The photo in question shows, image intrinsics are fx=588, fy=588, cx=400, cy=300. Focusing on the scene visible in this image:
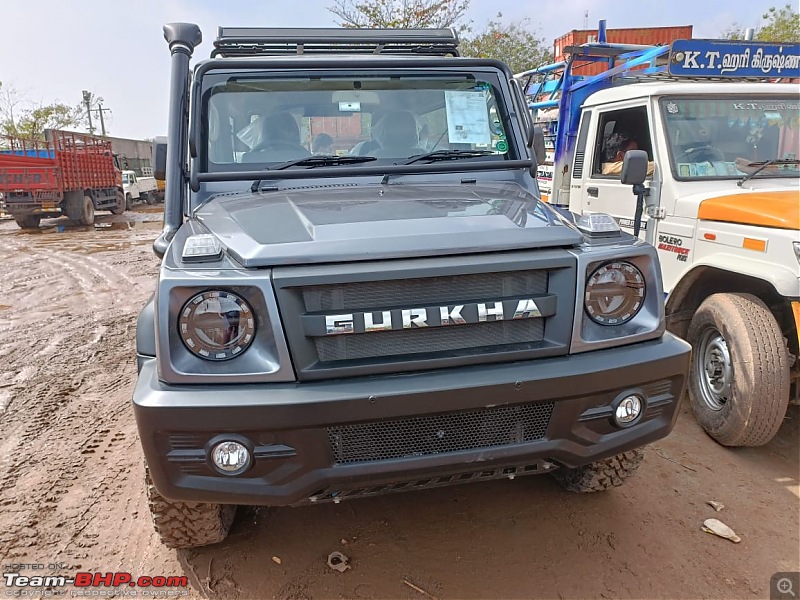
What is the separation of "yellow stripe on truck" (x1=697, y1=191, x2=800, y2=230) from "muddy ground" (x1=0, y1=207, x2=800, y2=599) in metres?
1.39

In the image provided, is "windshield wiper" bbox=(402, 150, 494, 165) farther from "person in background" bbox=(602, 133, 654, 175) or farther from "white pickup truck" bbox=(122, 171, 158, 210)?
"white pickup truck" bbox=(122, 171, 158, 210)

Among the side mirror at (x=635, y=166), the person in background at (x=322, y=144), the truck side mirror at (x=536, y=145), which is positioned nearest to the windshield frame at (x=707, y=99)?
the side mirror at (x=635, y=166)

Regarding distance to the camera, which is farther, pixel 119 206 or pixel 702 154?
pixel 119 206

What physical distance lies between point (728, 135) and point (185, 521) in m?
4.38

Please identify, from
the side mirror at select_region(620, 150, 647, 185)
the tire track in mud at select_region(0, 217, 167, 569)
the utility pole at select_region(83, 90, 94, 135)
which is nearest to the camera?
the tire track in mud at select_region(0, 217, 167, 569)

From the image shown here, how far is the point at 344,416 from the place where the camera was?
1.95 meters

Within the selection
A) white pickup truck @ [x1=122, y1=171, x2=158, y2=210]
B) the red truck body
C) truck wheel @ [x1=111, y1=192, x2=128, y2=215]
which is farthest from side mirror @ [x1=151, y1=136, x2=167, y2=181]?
white pickup truck @ [x1=122, y1=171, x2=158, y2=210]

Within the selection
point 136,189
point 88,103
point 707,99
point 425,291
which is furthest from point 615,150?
point 88,103

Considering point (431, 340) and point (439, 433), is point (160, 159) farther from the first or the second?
point (439, 433)

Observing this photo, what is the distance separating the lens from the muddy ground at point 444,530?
2.48m

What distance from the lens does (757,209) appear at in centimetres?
352

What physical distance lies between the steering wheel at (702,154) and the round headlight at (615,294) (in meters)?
2.46

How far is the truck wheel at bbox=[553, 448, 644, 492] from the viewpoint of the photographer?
282 centimetres

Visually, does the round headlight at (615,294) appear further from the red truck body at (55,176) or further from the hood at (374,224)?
the red truck body at (55,176)
